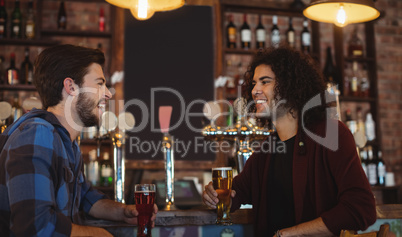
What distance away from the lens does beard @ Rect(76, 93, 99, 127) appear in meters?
1.56

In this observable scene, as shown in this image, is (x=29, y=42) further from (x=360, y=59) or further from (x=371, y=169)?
(x=371, y=169)

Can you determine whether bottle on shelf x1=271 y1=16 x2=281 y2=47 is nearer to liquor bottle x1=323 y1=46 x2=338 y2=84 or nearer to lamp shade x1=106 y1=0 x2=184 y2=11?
liquor bottle x1=323 y1=46 x2=338 y2=84

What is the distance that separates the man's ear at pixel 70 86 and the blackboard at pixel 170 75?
7.70 ft

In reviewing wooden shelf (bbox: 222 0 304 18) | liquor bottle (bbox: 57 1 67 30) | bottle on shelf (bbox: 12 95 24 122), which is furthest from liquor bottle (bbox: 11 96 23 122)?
wooden shelf (bbox: 222 0 304 18)

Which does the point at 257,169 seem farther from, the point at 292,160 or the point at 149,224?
the point at 149,224

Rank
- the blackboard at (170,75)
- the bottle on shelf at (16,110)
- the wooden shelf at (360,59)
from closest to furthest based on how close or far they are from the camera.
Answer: the bottle on shelf at (16,110) < the blackboard at (170,75) < the wooden shelf at (360,59)

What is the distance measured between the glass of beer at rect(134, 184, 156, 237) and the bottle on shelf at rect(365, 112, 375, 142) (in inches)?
131

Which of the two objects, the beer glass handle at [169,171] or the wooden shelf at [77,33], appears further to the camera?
the wooden shelf at [77,33]

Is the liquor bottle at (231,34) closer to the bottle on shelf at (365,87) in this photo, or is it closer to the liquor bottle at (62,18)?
the bottle on shelf at (365,87)

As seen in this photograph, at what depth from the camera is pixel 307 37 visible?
4301 millimetres

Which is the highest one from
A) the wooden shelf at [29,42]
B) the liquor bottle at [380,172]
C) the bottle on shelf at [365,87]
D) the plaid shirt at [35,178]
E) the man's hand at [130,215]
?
the wooden shelf at [29,42]

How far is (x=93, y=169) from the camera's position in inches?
145

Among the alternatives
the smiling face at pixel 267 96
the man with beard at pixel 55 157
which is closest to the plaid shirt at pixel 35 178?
the man with beard at pixel 55 157

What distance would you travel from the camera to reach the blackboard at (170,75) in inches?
156
